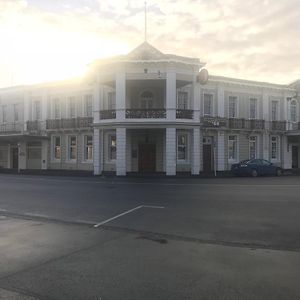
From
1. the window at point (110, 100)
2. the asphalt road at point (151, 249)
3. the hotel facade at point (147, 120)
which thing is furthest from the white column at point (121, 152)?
the asphalt road at point (151, 249)

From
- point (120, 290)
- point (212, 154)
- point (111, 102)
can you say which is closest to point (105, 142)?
point (111, 102)

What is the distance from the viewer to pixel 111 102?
122 feet

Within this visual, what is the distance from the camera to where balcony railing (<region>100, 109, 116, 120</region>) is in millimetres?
34375

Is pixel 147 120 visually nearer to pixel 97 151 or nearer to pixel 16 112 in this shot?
pixel 97 151

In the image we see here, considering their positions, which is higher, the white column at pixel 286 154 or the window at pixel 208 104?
the window at pixel 208 104

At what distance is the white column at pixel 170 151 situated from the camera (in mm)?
33031

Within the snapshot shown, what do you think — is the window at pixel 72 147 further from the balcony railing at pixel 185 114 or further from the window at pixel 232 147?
the window at pixel 232 147

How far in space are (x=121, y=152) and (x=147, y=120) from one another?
314 cm

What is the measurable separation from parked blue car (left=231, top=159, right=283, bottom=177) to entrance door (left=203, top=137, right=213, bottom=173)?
13.8ft

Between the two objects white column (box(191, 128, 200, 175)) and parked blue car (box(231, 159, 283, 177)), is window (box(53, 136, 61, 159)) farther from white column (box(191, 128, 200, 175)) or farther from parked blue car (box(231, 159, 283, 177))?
parked blue car (box(231, 159, 283, 177))

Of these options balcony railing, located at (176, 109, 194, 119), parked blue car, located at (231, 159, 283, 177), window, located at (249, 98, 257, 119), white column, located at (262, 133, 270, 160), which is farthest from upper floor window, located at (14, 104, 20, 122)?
white column, located at (262, 133, 270, 160)

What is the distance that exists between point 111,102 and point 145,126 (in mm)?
5221

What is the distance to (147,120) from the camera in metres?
33.1

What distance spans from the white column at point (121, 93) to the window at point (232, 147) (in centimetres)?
1080
